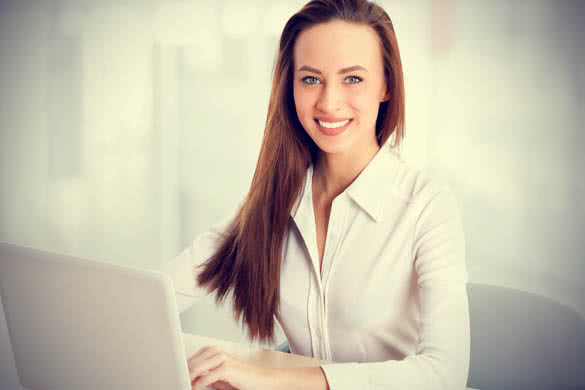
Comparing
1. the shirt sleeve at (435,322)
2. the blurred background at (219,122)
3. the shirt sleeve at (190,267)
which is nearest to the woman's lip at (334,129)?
the shirt sleeve at (435,322)

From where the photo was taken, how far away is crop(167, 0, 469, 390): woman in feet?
4.49

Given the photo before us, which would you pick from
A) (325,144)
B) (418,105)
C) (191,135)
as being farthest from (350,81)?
(191,135)

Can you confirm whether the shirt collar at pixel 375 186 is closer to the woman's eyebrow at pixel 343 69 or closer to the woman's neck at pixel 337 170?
the woman's neck at pixel 337 170

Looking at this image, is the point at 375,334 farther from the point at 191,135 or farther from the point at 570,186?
the point at 191,135

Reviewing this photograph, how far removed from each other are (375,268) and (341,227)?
0.51 ft

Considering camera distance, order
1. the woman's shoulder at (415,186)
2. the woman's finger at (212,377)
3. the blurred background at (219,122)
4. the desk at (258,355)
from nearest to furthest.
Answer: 1. the woman's finger at (212,377)
2. the desk at (258,355)
3. the woman's shoulder at (415,186)
4. the blurred background at (219,122)

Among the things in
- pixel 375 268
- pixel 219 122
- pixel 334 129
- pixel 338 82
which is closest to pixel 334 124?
pixel 334 129

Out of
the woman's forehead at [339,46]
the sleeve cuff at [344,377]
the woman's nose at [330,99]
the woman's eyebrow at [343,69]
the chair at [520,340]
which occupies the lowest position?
the chair at [520,340]

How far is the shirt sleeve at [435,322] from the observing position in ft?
3.71

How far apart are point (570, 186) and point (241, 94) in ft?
6.88

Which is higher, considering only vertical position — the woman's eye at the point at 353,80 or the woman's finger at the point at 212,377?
the woman's eye at the point at 353,80

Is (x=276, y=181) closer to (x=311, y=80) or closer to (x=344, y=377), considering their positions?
(x=311, y=80)

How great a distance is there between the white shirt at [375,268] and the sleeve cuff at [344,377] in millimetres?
197

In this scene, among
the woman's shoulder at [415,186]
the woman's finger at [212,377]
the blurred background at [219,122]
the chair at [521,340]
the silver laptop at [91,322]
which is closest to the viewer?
the silver laptop at [91,322]
